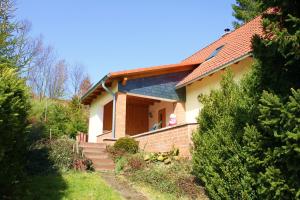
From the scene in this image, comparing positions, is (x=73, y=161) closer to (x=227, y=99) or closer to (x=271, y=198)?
(x=227, y=99)

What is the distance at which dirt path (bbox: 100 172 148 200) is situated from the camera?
29.7 ft

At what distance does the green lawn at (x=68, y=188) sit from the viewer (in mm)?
8490

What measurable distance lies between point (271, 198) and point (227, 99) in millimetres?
3760

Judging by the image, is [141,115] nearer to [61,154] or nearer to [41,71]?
[61,154]

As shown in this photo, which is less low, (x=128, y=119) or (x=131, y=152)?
(x=128, y=119)

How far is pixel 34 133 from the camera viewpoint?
13.0m

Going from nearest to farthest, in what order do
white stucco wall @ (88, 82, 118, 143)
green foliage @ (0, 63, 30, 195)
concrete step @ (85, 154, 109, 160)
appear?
green foliage @ (0, 63, 30, 195), concrete step @ (85, 154, 109, 160), white stucco wall @ (88, 82, 118, 143)

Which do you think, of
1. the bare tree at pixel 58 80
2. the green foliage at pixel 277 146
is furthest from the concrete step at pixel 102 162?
the bare tree at pixel 58 80

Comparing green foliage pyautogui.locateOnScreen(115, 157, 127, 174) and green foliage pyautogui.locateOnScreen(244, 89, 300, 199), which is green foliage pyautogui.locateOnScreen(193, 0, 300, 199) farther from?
green foliage pyautogui.locateOnScreen(115, 157, 127, 174)

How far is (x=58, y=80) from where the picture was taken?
4419 centimetres

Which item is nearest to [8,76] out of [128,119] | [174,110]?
[174,110]

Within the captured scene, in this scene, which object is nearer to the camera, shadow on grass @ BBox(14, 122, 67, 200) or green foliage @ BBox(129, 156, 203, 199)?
shadow on grass @ BBox(14, 122, 67, 200)

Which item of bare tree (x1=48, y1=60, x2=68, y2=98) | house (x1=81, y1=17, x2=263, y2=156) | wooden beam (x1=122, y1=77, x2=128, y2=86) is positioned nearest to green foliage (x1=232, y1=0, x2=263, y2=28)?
house (x1=81, y1=17, x2=263, y2=156)

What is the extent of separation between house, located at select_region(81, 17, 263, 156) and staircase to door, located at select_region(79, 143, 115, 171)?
3.70 ft
